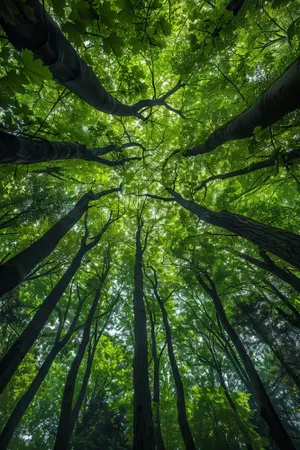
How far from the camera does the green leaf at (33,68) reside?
3.10 feet

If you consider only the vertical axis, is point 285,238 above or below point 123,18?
below

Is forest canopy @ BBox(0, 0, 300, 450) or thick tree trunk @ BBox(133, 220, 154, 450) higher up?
forest canopy @ BBox(0, 0, 300, 450)

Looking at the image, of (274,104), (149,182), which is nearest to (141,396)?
(274,104)

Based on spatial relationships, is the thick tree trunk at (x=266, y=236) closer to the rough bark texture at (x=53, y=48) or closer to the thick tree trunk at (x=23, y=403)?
the rough bark texture at (x=53, y=48)

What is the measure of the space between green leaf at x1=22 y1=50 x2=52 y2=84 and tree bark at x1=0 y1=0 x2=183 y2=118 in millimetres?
270

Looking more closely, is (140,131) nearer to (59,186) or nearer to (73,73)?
(59,186)

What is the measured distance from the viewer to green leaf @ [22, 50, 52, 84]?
95 centimetres

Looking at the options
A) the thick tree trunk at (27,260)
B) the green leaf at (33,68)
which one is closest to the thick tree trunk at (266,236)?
the green leaf at (33,68)

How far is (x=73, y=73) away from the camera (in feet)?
6.86

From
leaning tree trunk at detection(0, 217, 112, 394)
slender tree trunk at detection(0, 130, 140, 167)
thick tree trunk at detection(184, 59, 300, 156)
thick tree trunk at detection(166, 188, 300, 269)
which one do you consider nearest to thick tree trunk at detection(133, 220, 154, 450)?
leaning tree trunk at detection(0, 217, 112, 394)

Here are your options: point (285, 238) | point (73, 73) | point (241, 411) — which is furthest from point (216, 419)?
point (73, 73)

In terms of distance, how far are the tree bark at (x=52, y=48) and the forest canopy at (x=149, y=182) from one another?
0.05 ft

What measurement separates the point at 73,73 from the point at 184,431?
8028 mm

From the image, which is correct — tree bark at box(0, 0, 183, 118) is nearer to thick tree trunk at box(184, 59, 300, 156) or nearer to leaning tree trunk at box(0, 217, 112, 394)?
thick tree trunk at box(184, 59, 300, 156)
